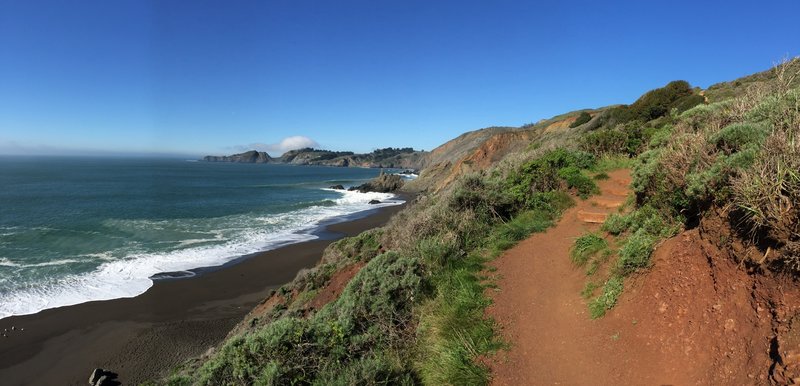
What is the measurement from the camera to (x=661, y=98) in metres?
24.4

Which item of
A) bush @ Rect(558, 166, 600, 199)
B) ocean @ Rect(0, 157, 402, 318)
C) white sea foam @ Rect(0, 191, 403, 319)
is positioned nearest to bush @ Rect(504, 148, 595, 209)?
bush @ Rect(558, 166, 600, 199)

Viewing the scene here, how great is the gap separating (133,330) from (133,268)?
6.99 m

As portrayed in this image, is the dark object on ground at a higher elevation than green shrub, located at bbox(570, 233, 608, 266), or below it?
below

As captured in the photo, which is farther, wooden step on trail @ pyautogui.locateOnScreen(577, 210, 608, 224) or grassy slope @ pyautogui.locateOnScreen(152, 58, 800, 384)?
wooden step on trail @ pyautogui.locateOnScreen(577, 210, 608, 224)

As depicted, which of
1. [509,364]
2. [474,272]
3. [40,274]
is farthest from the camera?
[40,274]

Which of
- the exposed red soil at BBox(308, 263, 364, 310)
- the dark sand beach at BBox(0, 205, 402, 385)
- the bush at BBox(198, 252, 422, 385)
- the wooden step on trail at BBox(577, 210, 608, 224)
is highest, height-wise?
the wooden step on trail at BBox(577, 210, 608, 224)

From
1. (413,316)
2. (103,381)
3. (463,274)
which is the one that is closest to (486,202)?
(463,274)

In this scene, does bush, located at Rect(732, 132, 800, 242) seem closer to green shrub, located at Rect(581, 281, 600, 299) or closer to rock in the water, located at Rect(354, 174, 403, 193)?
green shrub, located at Rect(581, 281, 600, 299)

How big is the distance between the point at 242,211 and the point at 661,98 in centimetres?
3349

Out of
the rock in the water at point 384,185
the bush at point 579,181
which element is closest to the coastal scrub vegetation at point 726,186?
the bush at point 579,181

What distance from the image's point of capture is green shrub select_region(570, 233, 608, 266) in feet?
21.4

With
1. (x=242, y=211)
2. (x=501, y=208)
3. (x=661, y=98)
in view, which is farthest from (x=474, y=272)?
(x=242, y=211)

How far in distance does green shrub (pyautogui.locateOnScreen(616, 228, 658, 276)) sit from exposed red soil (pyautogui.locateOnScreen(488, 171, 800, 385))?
12 cm

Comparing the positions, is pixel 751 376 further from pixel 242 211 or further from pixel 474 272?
pixel 242 211
